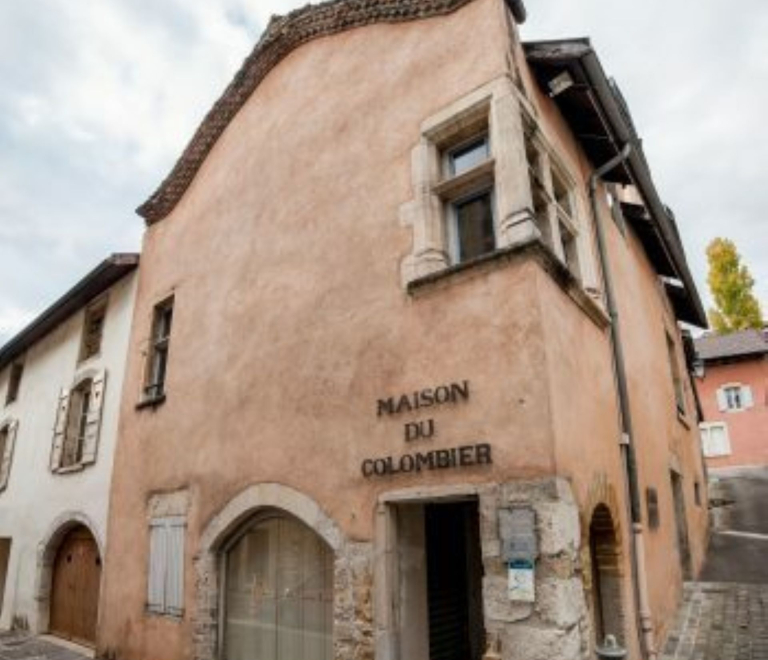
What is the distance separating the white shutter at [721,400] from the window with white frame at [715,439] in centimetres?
55

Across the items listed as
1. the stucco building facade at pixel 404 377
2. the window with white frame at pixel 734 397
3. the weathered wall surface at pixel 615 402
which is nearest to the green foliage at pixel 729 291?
the window with white frame at pixel 734 397

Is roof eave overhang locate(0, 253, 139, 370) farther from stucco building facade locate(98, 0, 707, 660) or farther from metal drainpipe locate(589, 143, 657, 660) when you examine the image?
metal drainpipe locate(589, 143, 657, 660)

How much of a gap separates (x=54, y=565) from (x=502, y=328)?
8.86m

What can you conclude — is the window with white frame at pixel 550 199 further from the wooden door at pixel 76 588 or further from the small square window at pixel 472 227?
the wooden door at pixel 76 588

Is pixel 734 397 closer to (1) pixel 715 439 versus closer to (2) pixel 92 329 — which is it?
(1) pixel 715 439

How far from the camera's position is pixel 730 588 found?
737cm

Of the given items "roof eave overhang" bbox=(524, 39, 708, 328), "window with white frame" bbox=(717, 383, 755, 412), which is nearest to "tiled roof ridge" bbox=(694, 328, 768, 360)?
"window with white frame" bbox=(717, 383, 755, 412)

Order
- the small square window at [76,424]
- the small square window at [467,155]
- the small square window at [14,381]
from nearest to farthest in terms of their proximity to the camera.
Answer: the small square window at [467,155]
the small square window at [76,424]
the small square window at [14,381]

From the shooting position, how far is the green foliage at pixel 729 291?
27.9 metres

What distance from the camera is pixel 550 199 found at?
5277 millimetres

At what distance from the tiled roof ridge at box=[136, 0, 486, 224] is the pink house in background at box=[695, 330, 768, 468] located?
19.5 metres

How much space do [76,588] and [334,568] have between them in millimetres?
5985

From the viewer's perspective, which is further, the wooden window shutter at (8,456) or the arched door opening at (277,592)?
the wooden window shutter at (8,456)

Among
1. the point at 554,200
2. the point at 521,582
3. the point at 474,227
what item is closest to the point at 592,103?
the point at 554,200
